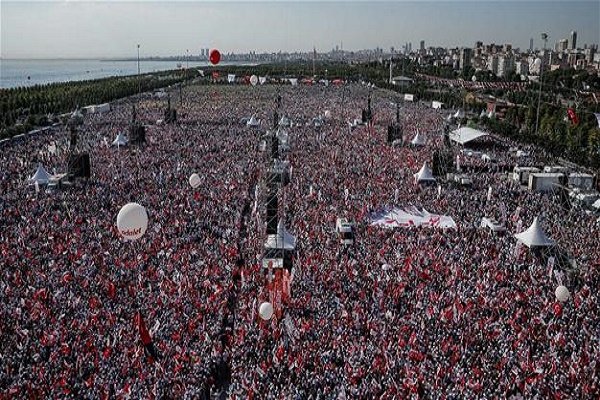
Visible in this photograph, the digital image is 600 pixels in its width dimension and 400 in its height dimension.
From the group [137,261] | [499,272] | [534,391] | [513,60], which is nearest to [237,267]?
[137,261]

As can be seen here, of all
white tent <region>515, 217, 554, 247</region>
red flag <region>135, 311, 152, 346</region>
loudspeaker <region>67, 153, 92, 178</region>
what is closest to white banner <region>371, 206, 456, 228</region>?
white tent <region>515, 217, 554, 247</region>

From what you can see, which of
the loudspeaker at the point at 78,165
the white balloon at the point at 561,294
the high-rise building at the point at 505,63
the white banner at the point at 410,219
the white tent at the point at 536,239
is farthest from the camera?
the high-rise building at the point at 505,63

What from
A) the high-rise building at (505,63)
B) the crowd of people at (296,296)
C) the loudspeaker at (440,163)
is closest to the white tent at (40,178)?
the crowd of people at (296,296)

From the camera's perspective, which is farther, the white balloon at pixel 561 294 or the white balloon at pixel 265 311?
the white balloon at pixel 561 294

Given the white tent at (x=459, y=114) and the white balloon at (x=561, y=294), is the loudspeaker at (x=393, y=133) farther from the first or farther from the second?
the white balloon at (x=561, y=294)

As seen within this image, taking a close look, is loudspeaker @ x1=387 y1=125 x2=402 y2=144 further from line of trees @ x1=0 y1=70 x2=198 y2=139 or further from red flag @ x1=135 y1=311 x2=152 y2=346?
red flag @ x1=135 y1=311 x2=152 y2=346

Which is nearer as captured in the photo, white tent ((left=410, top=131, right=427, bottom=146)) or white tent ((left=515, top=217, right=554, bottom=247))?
white tent ((left=515, top=217, right=554, bottom=247))

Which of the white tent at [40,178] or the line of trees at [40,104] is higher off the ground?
the line of trees at [40,104]
